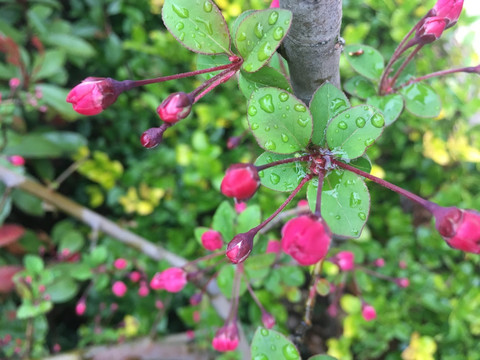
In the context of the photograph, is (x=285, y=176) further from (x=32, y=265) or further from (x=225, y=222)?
(x=32, y=265)

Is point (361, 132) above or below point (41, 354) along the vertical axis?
above

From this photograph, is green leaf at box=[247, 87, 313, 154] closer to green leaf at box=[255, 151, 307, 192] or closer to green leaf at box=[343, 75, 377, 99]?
green leaf at box=[255, 151, 307, 192]

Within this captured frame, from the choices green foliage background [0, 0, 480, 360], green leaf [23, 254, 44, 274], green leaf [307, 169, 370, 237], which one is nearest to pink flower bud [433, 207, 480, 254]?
green leaf [307, 169, 370, 237]

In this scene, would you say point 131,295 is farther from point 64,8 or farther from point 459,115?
point 459,115

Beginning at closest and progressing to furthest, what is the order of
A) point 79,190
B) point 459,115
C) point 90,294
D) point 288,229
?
point 288,229
point 459,115
point 90,294
point 79,190

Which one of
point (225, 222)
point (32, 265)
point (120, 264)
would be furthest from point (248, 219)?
point (32, 265)

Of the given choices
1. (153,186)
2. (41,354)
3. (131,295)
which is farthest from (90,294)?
(153,186)
